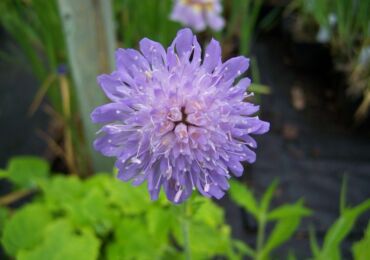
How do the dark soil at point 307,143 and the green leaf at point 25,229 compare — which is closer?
the green leaf at point 25,229

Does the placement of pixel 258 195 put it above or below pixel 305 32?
below

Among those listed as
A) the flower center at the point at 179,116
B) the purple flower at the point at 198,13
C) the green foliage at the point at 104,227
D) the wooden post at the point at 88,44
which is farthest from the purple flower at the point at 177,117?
the purple flower at the point at 198,13

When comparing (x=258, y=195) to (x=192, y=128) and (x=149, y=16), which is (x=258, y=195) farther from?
(x=192, y=128)

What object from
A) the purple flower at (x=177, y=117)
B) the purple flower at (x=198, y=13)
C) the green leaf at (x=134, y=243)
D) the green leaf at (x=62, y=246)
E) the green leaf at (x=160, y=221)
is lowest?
the green leaf at (x=134, y=243)

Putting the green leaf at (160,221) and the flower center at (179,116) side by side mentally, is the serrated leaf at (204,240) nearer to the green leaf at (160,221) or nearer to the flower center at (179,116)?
the green leaf at (160,221)

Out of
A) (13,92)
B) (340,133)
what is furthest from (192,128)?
(13,92)

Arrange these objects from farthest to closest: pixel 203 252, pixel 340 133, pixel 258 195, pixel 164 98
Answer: pixel 340 133
pixel 258 195
pixel 203 252
pixel 164 98

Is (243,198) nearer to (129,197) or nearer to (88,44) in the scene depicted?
(129,197)
